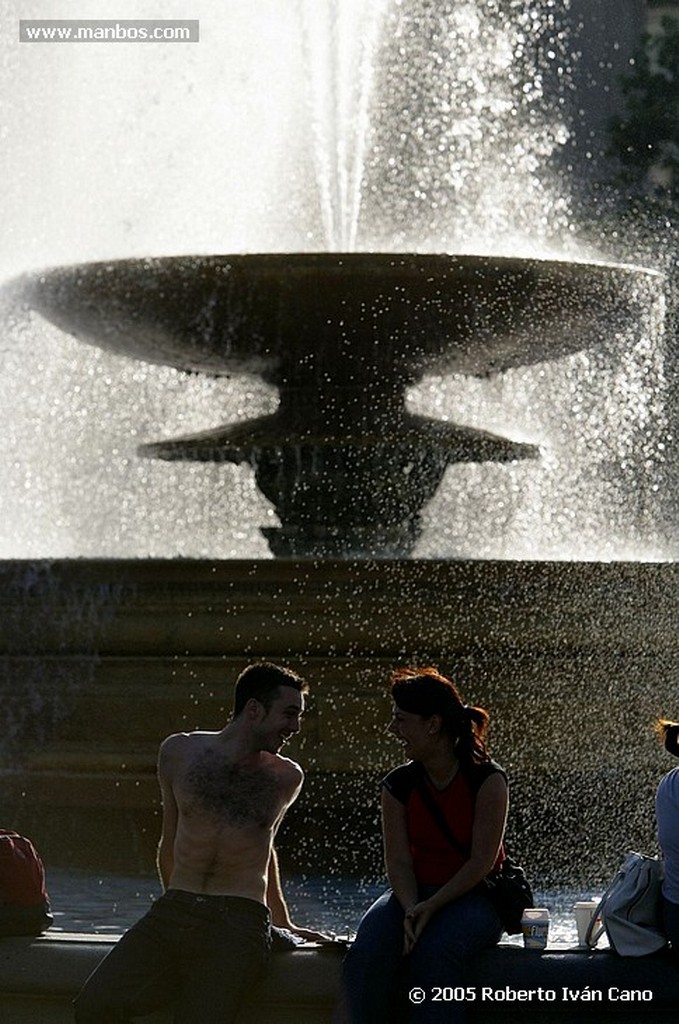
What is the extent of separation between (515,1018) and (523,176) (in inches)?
964

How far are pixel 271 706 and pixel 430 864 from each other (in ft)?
1.51

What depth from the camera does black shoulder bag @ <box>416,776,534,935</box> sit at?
4.04 meters

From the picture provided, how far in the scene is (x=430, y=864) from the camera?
4.12 meters

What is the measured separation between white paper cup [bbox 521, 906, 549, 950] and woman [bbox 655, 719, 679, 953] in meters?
Result: 0.24

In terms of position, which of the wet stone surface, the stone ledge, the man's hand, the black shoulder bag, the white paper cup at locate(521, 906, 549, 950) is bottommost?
the wet stone surface

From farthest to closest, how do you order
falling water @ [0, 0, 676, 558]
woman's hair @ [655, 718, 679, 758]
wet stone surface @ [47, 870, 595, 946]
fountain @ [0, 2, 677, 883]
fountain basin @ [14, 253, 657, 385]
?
falling water @ [0, 0, 676, 558], fountain basin @ [14, 253, 657, 385], fountain @ [0, 2, 677, 883], wet stone surface @ [47, 870, 595, 946], woman's hair @ [655, 718, 679, 758]

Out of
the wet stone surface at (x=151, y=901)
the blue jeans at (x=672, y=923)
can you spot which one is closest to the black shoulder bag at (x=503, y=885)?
the blue jeans at (x=672, y=923)

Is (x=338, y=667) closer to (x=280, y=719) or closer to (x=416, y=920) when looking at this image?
(x=280, y=719)

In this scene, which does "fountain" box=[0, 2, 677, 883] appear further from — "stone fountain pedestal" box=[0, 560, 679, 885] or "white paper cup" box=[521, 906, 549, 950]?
"white paper cup" box=[521, 906, 549, 950]

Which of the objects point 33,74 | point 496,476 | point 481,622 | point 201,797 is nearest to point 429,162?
point 33,74

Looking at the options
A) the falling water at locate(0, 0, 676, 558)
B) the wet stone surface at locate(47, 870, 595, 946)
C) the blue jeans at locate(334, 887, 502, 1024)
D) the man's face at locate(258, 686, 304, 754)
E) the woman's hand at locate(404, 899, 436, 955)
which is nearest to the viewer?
the blue jeans at locate(334, 887, 502, 1024)

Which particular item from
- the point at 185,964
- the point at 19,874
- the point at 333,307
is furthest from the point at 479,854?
the point at 333,307

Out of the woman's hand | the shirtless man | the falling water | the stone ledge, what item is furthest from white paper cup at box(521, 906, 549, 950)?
the falling water

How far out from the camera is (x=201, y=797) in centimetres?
415
